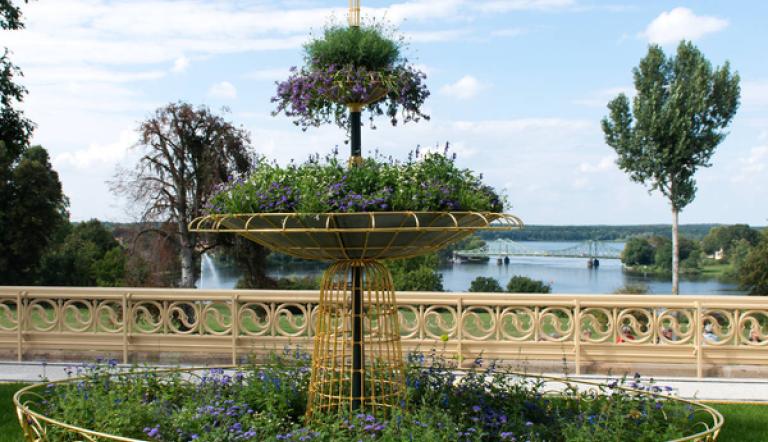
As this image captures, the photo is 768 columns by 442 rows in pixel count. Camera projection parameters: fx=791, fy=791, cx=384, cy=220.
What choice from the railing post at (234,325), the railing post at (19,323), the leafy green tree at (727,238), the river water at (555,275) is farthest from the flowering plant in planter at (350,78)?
the leafy green tree at (727,238)

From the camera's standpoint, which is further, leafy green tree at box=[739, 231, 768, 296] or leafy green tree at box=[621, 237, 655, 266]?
leafy green tree at box=[621, 237, 655, 266]

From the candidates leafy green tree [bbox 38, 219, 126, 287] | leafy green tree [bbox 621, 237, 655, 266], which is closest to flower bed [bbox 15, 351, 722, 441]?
leafy green tree [bbox 38, 219, 126, 287]

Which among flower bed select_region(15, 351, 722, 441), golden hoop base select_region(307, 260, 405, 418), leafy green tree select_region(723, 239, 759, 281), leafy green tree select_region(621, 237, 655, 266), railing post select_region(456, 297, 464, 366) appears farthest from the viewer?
leafy green tree select_region(621, 237, 655, 266)

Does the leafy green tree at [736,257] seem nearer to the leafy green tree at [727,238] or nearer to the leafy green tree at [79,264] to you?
the leafy green tree at [727,238]

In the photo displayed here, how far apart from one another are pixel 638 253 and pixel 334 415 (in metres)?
31.7

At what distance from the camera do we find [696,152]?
26.3 metres

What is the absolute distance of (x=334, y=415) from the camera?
5.15m

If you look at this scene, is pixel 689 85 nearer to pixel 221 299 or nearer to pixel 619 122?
pixel 619 122

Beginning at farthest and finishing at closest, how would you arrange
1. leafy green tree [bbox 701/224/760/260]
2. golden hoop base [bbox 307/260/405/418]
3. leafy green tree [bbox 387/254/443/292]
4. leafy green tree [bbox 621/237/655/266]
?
leafy green tree [bbox 701/224/760/260]
leafy green tree [bbox 621/237/655/266]
leafy green tree [bbox 387/254/443/292]
golden hoop base [bbox 307/260/405/418]

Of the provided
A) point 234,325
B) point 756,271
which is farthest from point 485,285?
point 756,271

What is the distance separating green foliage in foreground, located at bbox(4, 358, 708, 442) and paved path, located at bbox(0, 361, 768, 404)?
106 inches

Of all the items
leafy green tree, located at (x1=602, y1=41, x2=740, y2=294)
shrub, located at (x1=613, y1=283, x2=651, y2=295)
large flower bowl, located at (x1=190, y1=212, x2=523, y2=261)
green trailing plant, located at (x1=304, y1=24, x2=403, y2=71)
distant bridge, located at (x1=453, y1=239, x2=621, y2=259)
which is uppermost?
leafy green tree, located at (x1=602, y1=41, x2=740, y2=294)

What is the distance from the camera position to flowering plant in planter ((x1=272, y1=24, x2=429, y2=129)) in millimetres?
5211

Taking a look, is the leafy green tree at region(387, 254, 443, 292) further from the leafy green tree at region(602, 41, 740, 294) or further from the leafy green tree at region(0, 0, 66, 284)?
the leafy green tree at region(0, 0, 66, 284)
